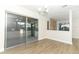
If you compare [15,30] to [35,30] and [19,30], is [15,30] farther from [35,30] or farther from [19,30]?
[35,30]

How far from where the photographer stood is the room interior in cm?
412

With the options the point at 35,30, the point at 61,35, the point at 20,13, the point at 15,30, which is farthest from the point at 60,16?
the point at 15,30

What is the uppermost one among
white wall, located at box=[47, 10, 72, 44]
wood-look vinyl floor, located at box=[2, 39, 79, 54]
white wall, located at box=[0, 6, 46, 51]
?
white wall, located at box=[0, 6, 46, 51]

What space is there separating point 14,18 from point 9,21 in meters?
0.39

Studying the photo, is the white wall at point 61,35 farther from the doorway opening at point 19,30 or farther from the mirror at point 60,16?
the doorway opening at point 19,30

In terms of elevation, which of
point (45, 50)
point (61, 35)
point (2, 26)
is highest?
point (2, 26)

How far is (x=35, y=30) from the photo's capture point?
6766mm

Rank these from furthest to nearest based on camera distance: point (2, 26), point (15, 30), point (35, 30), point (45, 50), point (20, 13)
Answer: point (35, 30)
point (20, 13)
point (15, 30)
point (45, 50)
point (2, 26)

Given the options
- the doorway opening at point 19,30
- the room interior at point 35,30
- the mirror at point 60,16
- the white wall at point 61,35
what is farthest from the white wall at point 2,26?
the white wall at point 61,35

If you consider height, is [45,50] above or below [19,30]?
below

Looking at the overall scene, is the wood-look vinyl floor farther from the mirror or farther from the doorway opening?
the mirror

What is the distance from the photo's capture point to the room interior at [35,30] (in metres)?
4.12

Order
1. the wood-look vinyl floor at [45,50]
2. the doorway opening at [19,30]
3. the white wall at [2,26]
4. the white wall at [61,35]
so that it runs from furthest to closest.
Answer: the white wall at [61,35]
the doorway opening at [19,30]
the white wall at [2,26]
the wood-look vinyl floor at [45,50]

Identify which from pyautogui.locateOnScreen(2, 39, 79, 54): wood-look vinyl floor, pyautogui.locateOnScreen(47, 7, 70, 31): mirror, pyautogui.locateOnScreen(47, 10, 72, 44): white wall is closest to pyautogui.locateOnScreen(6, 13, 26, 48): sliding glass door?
pyautogui.locateOnScreen(2, 39, 79, 54): wood-look vinyl floor
